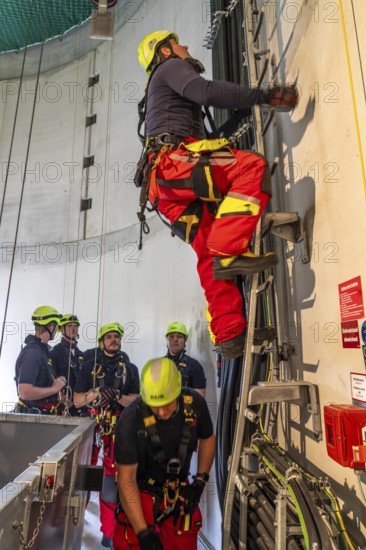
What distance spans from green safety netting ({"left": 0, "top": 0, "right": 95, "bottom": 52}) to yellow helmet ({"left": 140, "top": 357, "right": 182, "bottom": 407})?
4.76m

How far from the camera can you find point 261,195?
1.43m

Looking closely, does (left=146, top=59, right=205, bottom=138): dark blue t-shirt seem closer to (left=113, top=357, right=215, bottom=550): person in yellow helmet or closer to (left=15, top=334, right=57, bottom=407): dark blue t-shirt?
(left=113, top=357, right=215, bottom=550): person in yellow helmet

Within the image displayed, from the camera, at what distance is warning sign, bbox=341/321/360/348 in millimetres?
1150

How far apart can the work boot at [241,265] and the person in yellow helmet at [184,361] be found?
175 cm

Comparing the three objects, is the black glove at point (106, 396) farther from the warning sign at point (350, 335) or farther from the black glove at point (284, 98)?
the black glove at point (284, 98)

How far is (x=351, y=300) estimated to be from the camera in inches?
46.7

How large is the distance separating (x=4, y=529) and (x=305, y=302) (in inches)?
47.2

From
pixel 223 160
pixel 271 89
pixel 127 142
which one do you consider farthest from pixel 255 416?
pixel 127 142

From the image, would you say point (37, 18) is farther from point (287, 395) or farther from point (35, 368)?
point (287, 395)

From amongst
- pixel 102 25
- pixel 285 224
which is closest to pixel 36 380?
pixel 285 224

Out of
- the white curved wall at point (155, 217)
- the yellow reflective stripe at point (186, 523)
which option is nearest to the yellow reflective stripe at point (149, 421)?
the yellow reflective stripe at point (186, 523)

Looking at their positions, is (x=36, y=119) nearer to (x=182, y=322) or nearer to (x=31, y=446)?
(x=182, y=322)

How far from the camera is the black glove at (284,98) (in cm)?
163

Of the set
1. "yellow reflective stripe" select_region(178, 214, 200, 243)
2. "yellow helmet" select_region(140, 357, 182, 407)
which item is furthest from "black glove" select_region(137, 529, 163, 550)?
"yellow reflective stripe" select_region(178, 214, 200, 243)
